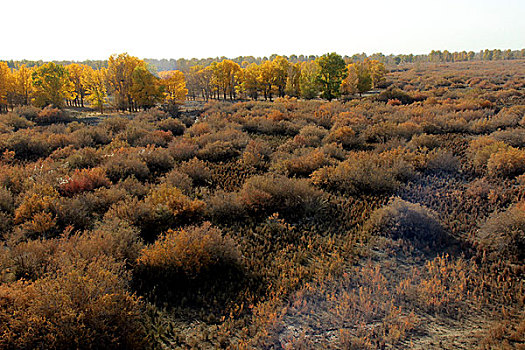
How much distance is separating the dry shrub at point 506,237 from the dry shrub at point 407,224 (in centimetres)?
81

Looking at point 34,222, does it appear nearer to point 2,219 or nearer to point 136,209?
point 2,219

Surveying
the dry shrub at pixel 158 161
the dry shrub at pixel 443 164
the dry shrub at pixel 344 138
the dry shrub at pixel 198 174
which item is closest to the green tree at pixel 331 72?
the dry shrub at pixel 344 138

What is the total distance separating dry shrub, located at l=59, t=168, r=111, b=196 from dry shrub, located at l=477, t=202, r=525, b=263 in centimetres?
1003

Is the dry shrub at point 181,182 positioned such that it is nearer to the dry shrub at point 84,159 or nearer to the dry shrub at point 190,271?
the dry shrub at point 190,271

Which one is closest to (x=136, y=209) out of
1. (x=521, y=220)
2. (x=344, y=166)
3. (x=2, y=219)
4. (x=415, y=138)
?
(x=2, y=219)

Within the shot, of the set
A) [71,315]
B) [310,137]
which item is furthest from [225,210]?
[310,137]

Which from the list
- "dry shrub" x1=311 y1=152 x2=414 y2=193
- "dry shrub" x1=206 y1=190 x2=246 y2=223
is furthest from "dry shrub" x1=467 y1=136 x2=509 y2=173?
"dry shrub" x1=206 y1=190 x2=246 y2=223

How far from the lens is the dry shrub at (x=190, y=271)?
4691 millimetres

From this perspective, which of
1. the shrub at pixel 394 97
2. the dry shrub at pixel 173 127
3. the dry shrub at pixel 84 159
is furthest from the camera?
the shrub at pixel 394 97

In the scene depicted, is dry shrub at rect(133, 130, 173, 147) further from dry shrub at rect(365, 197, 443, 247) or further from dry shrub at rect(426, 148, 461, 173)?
dry shrub at rect(426, 148, 461, 173)

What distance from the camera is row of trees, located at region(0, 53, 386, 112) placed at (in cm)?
3491

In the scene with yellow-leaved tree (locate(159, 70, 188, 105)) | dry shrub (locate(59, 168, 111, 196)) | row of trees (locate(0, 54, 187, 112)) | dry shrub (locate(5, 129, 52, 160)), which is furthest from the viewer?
yellow-leaved tree (locate(159, 70, 188, 105))

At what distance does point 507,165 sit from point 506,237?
5.23 meters

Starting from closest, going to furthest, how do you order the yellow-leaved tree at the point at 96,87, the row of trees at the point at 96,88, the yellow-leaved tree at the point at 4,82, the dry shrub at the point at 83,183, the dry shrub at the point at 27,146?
the dry shrub at the point at 83,183 < the dry shrub at the point at 27,146 < the row of trees at the point at 96,88 < the yellow-leaved tree at the point at 4,82 < the yellow-leaved tree at the point at 96,87
